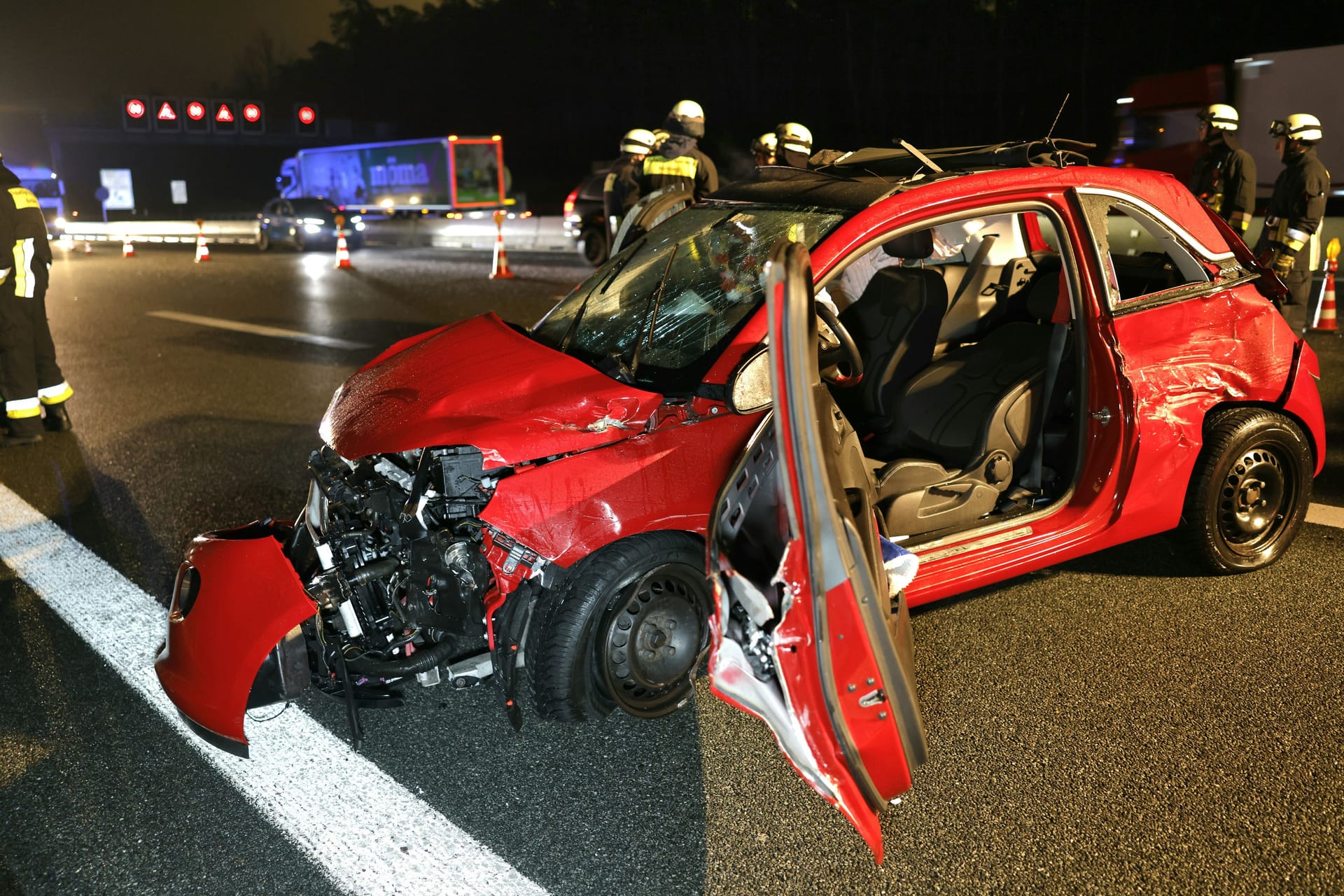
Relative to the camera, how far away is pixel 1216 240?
4.00 meters

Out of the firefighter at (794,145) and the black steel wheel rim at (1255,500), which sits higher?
the firefighter at (794,145)

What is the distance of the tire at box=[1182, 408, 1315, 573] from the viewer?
13.0ft

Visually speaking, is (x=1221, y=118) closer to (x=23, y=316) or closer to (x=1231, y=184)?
(x=1231, y=184)

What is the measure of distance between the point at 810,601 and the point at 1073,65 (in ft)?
129

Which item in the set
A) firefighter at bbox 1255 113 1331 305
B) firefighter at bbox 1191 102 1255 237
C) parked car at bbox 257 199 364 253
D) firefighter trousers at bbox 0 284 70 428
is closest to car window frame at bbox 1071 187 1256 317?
firefighter at bbox 1255 113 1331 305

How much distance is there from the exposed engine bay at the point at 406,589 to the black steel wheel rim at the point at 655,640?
15.2 inches

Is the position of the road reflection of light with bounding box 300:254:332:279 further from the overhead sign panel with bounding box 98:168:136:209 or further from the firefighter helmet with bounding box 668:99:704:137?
the overhead sign panel with bounding box 98:168:136:209

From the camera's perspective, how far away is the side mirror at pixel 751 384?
2980 millimetres

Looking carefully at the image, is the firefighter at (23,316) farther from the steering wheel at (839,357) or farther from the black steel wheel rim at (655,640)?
the steering wheel at (839,357)

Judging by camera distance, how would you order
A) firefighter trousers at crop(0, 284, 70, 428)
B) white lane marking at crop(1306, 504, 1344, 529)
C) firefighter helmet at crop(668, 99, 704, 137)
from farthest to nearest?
firefighter helmet at crop(668, 99, 704, 137)
firefighter trousers at crop(0, 284, 70, 428)
white lane marking at crop(1306, 504, 1344, 529)

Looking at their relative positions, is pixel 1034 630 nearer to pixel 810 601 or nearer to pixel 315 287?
pixel 810 601

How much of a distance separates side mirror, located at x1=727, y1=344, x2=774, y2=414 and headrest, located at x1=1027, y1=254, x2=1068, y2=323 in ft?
4.59

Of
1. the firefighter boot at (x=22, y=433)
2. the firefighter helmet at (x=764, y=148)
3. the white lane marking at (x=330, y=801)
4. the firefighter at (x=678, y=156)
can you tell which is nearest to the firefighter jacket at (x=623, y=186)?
the firefighter at (x=678, y=156)

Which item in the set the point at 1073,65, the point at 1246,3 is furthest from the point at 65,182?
the point at 1246,3
